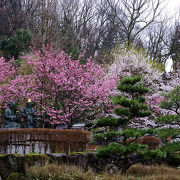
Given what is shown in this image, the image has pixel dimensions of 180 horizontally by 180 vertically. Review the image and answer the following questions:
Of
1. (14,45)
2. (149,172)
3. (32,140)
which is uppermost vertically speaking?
(14,45)

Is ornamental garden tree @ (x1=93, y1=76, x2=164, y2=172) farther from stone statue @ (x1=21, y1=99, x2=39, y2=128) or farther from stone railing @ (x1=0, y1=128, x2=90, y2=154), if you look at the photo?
stone statue @ (x1=21, y1=99, x2=39, y2=128)

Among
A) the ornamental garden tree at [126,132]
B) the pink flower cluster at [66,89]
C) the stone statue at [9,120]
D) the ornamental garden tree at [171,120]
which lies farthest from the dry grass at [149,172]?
the stone statue at [9,120]

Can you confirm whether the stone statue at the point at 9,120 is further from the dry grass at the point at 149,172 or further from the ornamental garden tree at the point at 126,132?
the dry grass at the point at 149,172

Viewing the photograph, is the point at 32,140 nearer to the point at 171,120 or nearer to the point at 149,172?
the point at 149,172

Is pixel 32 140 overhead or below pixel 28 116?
below

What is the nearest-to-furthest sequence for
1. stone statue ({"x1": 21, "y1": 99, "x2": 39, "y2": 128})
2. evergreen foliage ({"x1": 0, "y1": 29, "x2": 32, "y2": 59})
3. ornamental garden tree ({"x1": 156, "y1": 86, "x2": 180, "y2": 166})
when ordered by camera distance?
1. ornamental garden tree ({"x1": 156, "y1": 86, "x2": 180, "y2": 166})
2. stone statue ({"x1": 21, "y1": 99, "x2": 39, "y2": 128})
3. evergreen foliage ({"x1": 0, "y1": 29, "x2": 32, "y2": 59})

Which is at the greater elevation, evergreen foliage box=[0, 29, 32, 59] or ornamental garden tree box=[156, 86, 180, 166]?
evergreen foliage box=[0, 29, 32, 59]

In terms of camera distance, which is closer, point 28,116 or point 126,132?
point 126,132

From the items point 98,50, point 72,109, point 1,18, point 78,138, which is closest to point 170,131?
point 78,138

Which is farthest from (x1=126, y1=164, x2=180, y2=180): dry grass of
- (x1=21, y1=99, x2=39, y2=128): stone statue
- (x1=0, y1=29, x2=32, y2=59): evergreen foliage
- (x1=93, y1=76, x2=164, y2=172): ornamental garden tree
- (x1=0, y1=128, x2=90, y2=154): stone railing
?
(x1=0, y1=29, x2=32, y2=59): evergreen foliage

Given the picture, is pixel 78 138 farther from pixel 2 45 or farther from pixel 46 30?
pixel 2 45

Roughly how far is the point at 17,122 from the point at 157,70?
1316 centimetres

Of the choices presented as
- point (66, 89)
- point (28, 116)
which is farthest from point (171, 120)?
point (66, 89)

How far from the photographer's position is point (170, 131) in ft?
31.3
